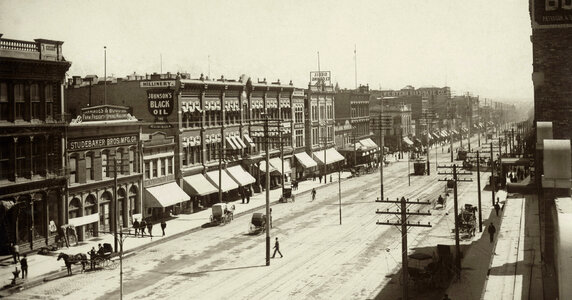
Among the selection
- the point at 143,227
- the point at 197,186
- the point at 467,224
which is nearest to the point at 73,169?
the point at 143,227

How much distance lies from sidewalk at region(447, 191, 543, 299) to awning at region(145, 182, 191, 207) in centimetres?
2755

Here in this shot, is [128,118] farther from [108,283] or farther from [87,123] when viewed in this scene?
[108,283]

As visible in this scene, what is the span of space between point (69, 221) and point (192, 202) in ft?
58.2

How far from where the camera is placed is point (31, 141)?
3969 centimetres

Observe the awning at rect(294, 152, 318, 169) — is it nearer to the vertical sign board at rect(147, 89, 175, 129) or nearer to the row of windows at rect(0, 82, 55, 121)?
the vertical sign board at rect(147, 89, 175, 129)

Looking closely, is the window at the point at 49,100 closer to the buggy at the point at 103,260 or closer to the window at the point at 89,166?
the window at the point at 89,166

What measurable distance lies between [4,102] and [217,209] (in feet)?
64.4

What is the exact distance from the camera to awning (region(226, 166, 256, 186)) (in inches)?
2586

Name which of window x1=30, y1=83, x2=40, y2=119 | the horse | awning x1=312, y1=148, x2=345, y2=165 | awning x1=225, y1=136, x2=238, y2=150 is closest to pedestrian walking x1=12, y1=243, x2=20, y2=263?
the horse

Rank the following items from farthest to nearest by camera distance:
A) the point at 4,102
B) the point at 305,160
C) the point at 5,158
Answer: the point at 305,160 < the point at 4,102 < the point at 5,158

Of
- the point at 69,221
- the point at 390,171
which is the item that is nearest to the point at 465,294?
the point at 69,221

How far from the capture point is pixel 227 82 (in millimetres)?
67812

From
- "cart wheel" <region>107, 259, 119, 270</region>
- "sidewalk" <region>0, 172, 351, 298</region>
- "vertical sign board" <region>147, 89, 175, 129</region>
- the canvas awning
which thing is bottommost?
"cart wheel" <region>107, 259, 119, 270</region>

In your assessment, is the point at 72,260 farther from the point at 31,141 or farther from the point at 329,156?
the point at 329,156
